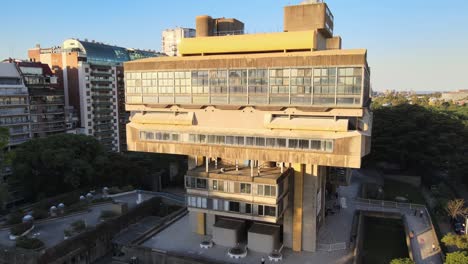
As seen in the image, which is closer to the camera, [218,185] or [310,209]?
[218,185]

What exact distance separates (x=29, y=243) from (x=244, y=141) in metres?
21.1

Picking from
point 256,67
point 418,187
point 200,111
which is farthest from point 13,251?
point 418,187

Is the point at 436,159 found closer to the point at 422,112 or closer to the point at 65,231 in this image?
the point at 422,112

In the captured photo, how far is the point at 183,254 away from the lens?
103 feet

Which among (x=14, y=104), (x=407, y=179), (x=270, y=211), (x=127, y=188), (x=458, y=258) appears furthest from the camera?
(x=14, y=104)

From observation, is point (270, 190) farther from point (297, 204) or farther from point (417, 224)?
point (417, 224)

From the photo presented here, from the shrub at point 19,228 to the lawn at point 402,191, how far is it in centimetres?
4214

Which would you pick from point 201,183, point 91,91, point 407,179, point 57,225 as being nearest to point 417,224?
point 407,179

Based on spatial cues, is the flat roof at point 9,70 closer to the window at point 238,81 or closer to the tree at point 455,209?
the window at point 238,81

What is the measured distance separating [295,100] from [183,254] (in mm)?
16427

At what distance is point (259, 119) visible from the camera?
29828 millimetres

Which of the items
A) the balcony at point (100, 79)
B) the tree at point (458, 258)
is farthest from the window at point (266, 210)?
the balcony at point (100, 79)

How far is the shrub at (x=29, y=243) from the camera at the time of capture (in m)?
31.5

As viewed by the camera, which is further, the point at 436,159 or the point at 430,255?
the point at 436,159
